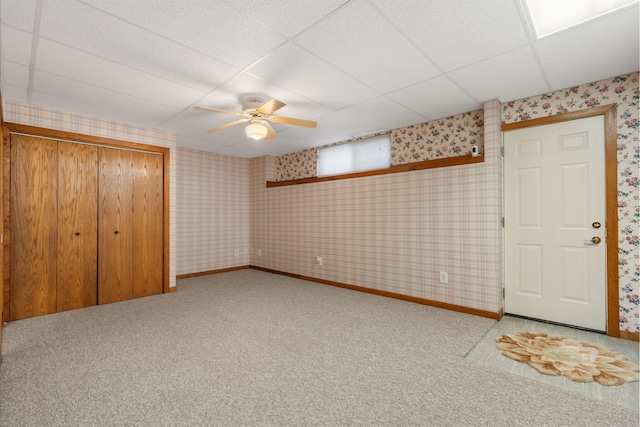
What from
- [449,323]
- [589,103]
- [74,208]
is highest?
[589,103]

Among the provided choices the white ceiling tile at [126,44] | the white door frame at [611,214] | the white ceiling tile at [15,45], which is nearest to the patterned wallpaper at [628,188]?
the white door frame at [611,214]

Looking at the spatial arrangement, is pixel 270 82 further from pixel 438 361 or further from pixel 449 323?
pixel 449 323

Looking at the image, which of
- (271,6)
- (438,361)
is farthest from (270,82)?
(438,361)

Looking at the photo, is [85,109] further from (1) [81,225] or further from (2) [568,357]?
(2) [568,357]

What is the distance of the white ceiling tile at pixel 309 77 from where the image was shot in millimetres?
2260

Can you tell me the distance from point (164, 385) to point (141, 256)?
2.65 meters

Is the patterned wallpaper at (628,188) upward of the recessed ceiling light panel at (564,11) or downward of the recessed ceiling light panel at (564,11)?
downward

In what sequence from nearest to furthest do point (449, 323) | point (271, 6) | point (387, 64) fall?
point (271, 6) < point (387, 64) < point (449, 323)

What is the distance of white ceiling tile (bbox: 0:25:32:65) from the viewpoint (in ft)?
6.33

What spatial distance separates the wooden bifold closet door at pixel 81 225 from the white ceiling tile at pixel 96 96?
731mm

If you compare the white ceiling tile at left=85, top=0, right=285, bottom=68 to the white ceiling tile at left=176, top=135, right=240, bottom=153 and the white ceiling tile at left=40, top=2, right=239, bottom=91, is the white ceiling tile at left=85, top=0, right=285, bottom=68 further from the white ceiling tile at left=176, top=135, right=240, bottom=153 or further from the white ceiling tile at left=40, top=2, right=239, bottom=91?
the white ceiling tile at left=176, top=135, right=240, bottom=153

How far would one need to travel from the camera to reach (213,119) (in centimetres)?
368

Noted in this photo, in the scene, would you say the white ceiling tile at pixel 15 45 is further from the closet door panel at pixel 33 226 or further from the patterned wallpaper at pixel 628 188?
the patterned wallpaper at pixel 628 188

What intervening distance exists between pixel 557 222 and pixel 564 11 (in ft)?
6.40
